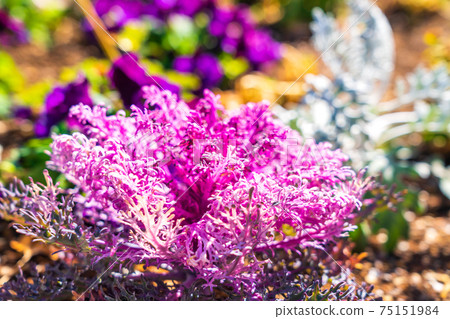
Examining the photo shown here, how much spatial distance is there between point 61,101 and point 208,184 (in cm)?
104

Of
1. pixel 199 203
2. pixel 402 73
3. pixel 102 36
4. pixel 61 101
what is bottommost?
pixel 199 203

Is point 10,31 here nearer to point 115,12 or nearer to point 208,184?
point 115,12

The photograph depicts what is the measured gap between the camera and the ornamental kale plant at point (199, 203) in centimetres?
102

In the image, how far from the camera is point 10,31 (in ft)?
10.9

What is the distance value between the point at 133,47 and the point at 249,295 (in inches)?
78.4

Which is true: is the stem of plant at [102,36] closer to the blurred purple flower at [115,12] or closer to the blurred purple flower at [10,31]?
the blurred purple flower at [115,12]

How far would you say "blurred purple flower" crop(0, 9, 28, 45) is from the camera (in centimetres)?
326

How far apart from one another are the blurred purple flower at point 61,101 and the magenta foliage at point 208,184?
2.10 feet

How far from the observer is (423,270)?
1821mm

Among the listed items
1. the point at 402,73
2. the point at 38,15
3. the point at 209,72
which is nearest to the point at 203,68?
the point at 209,72

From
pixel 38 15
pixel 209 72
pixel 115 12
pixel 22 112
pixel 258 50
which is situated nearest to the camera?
pixel 22 112

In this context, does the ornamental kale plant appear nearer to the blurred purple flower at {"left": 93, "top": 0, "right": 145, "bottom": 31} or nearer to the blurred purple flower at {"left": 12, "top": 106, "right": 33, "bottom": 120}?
the blurred purple flower at {"left": 12, "top": 106, "right": 33, "bottom": 120}

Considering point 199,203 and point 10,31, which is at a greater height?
point 10,31
